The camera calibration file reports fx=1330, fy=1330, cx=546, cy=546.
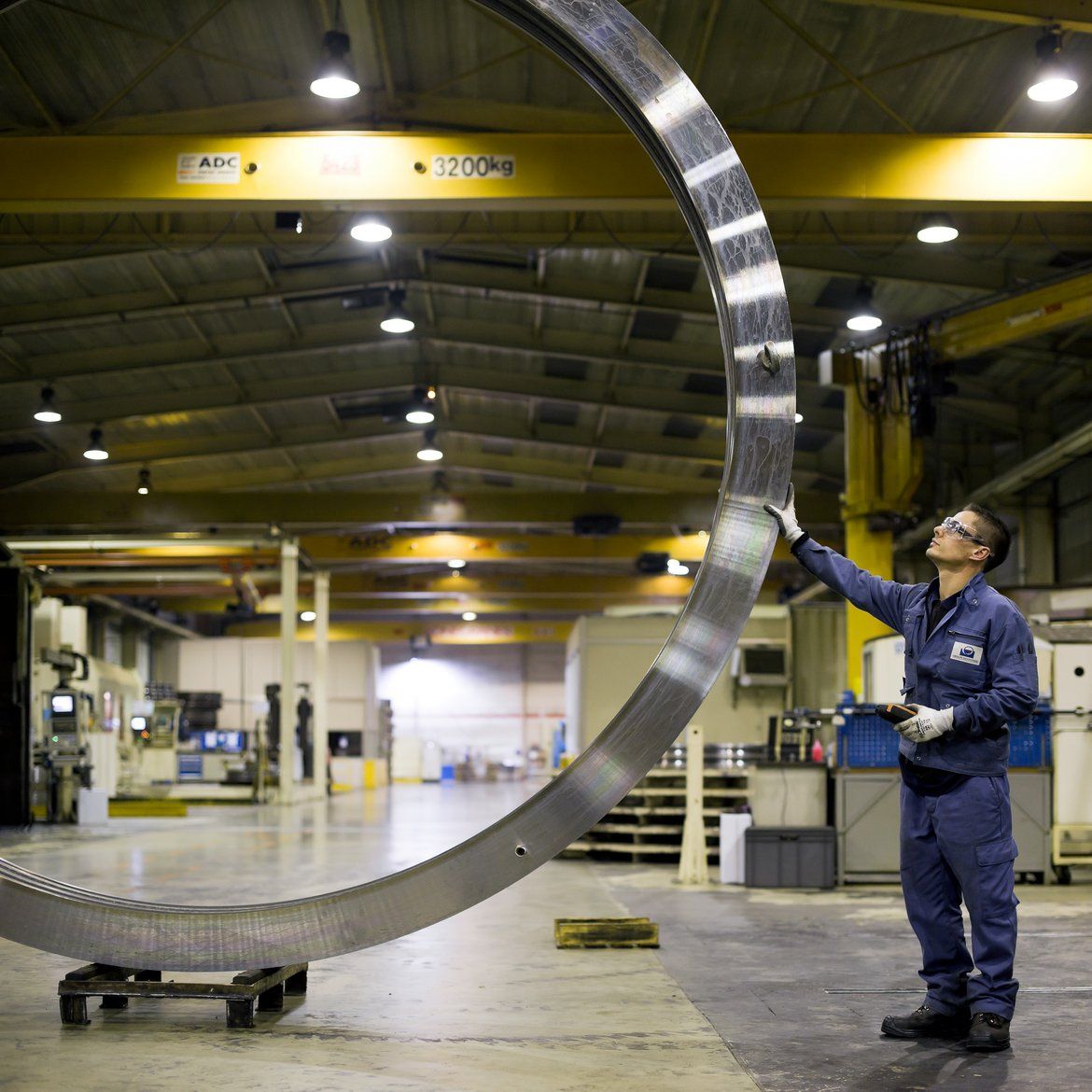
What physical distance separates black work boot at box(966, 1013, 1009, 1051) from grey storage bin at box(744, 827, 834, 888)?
194 inches

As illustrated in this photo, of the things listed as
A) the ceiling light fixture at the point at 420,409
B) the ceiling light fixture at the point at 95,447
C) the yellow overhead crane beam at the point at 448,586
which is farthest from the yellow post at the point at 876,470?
the yellow overhead crane beam at the point at 448,586

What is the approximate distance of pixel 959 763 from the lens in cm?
392

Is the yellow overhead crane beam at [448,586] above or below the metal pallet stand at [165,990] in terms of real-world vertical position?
above

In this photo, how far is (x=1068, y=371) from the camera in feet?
53.1

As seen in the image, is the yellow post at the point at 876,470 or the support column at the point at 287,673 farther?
the support column at the point at 287,673

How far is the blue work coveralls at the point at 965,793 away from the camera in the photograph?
12.7 ft

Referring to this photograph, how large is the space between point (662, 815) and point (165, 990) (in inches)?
282

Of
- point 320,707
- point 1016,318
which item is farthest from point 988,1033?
point 320,707

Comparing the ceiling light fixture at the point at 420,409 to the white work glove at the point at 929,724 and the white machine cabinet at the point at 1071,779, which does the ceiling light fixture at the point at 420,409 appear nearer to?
the white machine cabinet at the point at 1071,779

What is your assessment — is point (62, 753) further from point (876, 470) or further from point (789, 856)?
point (789, 856)

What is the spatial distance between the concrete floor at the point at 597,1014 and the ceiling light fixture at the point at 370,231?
18.8 ft

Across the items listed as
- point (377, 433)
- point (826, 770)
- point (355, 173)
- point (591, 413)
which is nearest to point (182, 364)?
point (377, 433)

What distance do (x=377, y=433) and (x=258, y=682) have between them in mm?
15843

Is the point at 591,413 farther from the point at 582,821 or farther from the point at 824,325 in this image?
the point at 582,821
